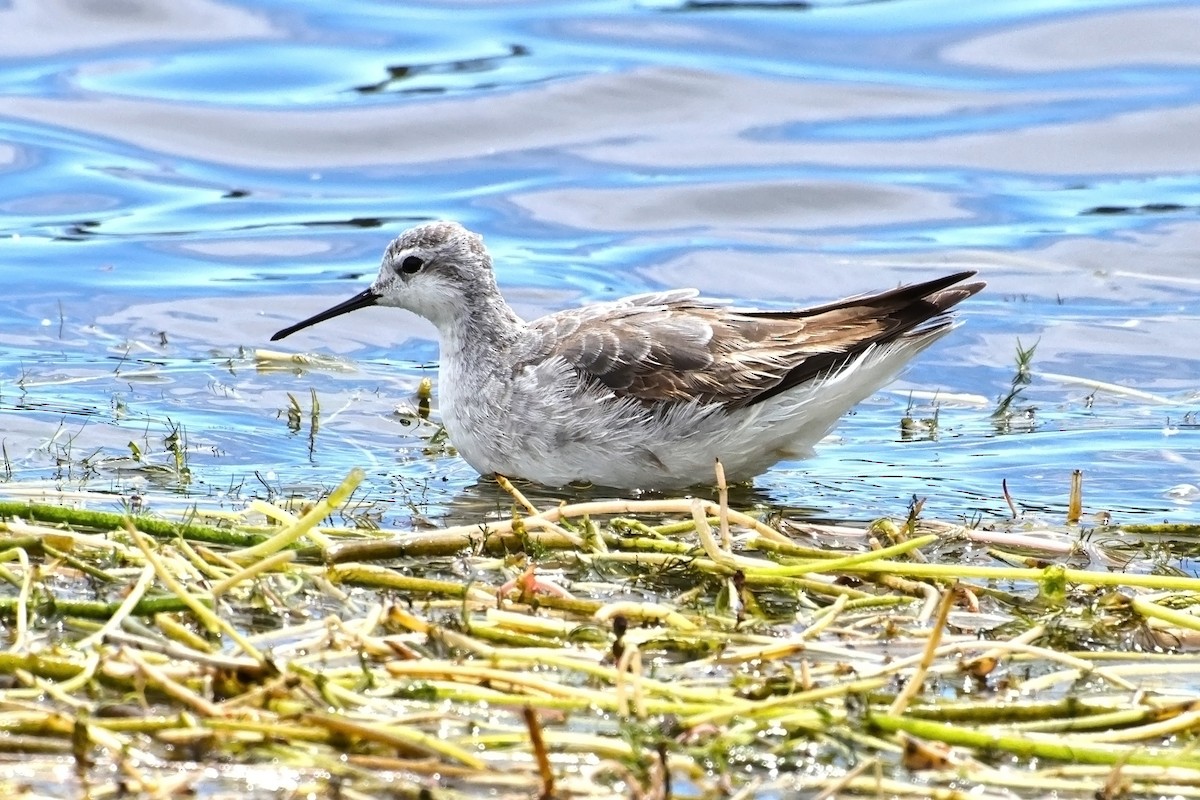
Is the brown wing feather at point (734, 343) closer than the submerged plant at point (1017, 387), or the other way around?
the brown wing feather at point (734, 343)

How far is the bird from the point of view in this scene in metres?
8.50

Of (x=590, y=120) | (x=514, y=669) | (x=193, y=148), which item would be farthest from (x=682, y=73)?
(x=514, y=669)

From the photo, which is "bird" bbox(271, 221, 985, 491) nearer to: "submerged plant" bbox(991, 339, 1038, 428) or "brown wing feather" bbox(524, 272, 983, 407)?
"brown wing feather" bbox(524, 272, 983, 407)

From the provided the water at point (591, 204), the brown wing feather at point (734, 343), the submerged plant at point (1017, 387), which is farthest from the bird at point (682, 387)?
the submerged plant at point (1017, 387)

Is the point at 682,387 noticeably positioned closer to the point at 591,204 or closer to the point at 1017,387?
the point at 1017,387

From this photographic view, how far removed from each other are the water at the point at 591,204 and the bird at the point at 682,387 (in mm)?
381

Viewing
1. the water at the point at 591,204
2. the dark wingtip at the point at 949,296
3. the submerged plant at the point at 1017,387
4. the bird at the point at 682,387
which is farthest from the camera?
the submerged plant at the point at 1017,387

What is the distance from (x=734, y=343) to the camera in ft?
28.5

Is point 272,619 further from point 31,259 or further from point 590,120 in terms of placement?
point 590,120

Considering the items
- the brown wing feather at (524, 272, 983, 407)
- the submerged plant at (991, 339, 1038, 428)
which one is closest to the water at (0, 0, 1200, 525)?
the submerged plant at (991, 339, 1038, 428)

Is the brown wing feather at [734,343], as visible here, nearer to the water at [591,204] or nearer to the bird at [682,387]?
the bird at [682,387]

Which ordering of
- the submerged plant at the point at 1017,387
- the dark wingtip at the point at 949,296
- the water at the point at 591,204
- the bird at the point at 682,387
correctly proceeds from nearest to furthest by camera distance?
the bird at the point at 682,387, the dark wingtip at the point at 949,296, the water at the point at 591,204, the submerged plant at the point at 1017,387

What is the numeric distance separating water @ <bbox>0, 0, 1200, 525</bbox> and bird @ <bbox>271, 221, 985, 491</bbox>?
38 centimetres

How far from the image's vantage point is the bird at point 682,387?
8.50m
